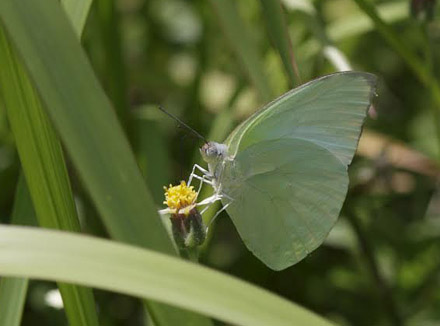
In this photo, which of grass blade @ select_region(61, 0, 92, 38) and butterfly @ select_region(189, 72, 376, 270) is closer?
grass blade @ select_region(61, 0, 92, 38)

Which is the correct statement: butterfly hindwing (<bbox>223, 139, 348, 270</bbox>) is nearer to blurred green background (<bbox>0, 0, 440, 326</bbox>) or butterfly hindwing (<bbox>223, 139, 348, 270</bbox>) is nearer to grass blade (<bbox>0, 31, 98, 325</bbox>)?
blurred green background (<bbox>0, 0, 440, 326</bbox>)

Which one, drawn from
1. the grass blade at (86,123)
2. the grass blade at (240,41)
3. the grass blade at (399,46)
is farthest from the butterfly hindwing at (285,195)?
the grass blade at (86,123)

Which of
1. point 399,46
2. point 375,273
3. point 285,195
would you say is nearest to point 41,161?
point 285,195

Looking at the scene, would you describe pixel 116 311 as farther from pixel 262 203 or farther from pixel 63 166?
pixel 63 166

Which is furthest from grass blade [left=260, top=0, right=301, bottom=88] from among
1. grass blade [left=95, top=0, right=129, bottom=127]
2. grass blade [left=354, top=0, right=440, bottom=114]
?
grass blade [left=95, top=0, right=129, bottom=127]

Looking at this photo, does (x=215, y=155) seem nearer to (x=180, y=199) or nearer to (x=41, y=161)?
(x=180, y=199)

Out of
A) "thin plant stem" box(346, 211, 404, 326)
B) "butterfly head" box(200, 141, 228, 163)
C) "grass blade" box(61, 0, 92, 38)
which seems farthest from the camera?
"thin plant stem" box(346, 211, 404, 326)

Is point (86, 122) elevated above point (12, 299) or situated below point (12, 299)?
above

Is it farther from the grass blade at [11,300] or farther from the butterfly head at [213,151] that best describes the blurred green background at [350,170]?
the grass blade at [11,300]
